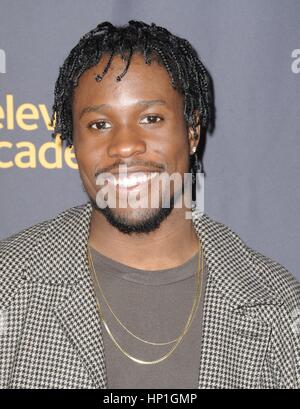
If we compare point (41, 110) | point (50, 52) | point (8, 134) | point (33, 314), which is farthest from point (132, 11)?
point (33, 314)

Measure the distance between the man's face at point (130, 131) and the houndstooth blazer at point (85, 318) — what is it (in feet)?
0.63

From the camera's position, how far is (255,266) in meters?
1.87

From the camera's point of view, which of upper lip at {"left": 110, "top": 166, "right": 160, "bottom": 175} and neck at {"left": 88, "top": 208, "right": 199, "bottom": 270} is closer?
upper lip at {"left": 110, "top": 166, "right": 160, "bottom": 175}

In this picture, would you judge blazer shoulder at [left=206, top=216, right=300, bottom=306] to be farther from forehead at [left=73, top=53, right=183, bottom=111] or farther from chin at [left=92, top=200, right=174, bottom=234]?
forehead at [left=73, top=53, right=183, bottom=111]

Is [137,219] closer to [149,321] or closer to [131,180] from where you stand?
[131,180]

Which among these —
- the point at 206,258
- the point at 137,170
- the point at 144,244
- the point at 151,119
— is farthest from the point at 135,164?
the point at 206,258

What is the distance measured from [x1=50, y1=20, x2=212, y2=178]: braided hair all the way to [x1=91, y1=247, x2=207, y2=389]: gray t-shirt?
1.43 ft

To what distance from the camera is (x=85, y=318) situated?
1692 millimetres

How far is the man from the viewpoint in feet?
5.47

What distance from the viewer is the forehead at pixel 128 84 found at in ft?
5.53
